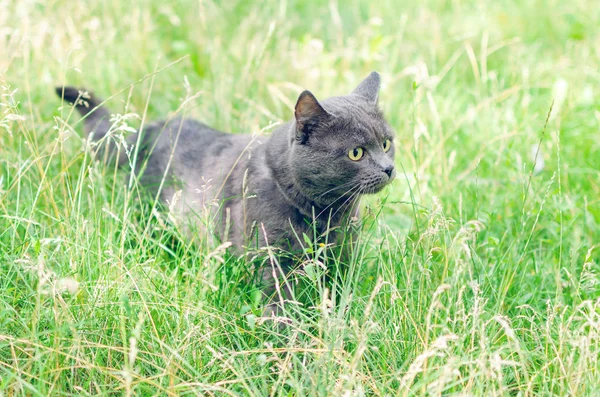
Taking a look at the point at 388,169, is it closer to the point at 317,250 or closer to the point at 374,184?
the point at 374,184

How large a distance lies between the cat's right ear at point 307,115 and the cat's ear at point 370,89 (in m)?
0.36

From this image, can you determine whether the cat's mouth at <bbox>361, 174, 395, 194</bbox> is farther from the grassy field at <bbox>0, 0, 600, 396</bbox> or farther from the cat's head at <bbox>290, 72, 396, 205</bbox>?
the grassy field at <bbox>0, 0, 600, 396</bbox>

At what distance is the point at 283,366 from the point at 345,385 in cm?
19

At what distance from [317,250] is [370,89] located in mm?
956

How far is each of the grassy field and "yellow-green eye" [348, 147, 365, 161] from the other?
26 centimetres

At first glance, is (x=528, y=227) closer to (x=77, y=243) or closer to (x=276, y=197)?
(x=276, y=197)

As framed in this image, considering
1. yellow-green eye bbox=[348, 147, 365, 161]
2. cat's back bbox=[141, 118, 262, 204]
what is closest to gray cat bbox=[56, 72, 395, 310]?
yellow-green eye bbox=[348, 147, 365, 161]

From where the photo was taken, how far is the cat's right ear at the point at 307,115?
2271 mm

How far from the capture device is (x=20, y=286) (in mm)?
2154

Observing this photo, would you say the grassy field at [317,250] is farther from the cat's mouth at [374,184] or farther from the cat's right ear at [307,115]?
the cat's right ear at [307,115]

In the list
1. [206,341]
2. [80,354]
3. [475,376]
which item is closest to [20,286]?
[80,354]

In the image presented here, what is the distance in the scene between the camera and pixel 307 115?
2.33 meters

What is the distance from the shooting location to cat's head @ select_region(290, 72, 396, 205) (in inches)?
93.3

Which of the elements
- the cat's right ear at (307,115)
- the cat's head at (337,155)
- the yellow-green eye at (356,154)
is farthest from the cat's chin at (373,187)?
the cat's right ear at (307,115)
